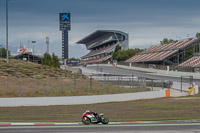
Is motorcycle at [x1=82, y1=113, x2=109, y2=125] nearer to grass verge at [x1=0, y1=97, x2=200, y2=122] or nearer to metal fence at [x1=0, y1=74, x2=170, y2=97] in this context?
grass verge at [x1=0, y1=97, x2=200, y2=122]

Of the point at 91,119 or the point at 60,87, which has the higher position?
the point at 60,87

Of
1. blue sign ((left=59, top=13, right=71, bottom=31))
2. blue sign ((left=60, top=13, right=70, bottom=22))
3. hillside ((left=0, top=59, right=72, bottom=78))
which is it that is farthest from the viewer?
blue sign ((left=59, top=13, right=71, bottom=31))

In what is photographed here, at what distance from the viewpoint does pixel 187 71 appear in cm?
6588

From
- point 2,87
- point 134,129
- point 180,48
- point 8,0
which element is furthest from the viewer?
point 180,48

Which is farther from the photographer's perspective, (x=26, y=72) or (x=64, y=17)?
(x=64, y=17)

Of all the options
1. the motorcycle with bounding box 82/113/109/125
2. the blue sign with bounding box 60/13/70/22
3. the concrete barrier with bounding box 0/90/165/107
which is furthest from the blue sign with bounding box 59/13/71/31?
the motorcycle with bounding box 82/113/109/125

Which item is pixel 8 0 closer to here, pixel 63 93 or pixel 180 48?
pixel 63 93

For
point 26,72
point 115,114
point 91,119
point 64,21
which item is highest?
point 64,21

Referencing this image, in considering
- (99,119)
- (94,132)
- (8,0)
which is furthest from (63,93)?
(8,0)

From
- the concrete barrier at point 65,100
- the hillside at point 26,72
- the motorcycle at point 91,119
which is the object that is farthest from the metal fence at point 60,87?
the motorcycle at point 91,119

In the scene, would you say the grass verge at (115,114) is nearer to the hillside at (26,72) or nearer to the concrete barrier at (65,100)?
the concrete barrier at (65,100)

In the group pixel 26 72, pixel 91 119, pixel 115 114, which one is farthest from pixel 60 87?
pixel 91 119

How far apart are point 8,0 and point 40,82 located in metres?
21.3

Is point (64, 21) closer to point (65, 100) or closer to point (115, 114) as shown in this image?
point (65, 100)
